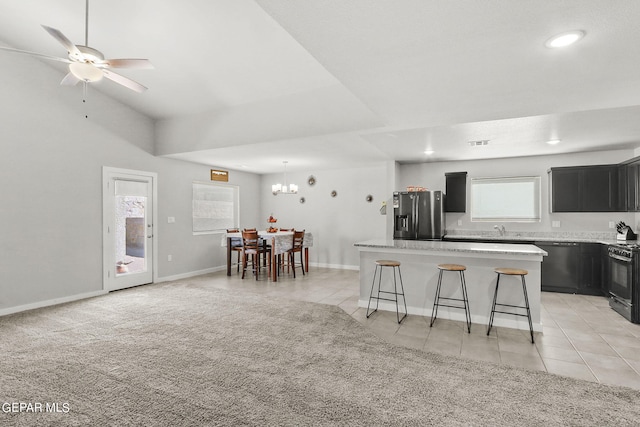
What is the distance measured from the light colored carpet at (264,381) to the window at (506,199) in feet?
12.7

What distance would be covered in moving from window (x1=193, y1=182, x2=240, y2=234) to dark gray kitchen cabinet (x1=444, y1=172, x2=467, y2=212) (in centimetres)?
481

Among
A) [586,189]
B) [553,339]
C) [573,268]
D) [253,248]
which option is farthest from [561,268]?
[253,248]

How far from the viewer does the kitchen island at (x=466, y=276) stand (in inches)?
139

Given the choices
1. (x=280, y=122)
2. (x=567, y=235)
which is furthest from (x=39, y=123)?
(x=567, y=235)

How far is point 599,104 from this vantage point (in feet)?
10.4

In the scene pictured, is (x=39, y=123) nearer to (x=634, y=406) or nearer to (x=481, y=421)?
(x=481, y=421)

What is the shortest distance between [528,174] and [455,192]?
48.7 inches

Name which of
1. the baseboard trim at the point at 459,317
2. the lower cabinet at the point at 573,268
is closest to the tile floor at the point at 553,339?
the baseboard trim at the point at 459,317

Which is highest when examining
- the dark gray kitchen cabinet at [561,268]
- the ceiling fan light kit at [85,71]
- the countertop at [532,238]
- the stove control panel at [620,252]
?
the ceiling fan light kit at [85,71]

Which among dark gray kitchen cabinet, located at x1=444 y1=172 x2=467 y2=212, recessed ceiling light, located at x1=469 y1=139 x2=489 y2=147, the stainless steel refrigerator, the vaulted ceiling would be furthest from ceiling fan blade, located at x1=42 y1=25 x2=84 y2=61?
dark gray kitchen cabinet, located at x1=444 y1=172 x2=467 y2=212

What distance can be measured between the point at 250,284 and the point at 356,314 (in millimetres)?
2464

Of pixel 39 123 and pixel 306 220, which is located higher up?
pixel 39 123

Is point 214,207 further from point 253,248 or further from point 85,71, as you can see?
point 85,71

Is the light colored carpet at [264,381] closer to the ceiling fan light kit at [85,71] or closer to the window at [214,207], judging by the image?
the ceiling fan light kit at [85,71]
